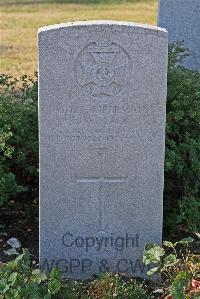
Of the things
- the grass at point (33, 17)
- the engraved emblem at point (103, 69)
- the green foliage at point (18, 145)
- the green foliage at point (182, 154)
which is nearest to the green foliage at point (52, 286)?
the green foliage at point (182, 154)

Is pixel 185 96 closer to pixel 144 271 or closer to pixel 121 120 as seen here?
pixel 121 120

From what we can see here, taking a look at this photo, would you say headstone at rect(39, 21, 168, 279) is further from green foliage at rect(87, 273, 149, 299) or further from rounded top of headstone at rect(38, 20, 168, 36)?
green foliage at rect(87, 273, 149, 299)

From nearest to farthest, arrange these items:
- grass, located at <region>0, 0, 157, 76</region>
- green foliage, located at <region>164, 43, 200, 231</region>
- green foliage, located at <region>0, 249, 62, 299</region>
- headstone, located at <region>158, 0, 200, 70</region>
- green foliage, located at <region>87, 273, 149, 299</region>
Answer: green foliage, located at <region>0, 249, 62, 299</region> → green foliage, located at <region>87, 273, 149, 299</region> → green foliage, located at <region>164, 43, 200, 231</region> → headstone, located at <region>158, 0, 200, 70</region> → grass, located at <region>0, 0, 157, 76</region>

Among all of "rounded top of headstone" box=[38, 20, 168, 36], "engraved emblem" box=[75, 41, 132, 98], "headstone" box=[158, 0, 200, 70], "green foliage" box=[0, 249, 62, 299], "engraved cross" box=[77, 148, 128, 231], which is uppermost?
"headstone" box=[158, 0, 200, 70]

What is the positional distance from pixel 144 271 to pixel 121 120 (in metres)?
0.95

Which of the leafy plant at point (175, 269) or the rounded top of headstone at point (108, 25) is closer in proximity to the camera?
the leafy plant at point (175, 269)

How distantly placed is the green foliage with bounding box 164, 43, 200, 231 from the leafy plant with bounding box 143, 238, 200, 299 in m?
0.35

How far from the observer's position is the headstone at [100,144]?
4527mm

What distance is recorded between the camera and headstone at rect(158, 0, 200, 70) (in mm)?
8219

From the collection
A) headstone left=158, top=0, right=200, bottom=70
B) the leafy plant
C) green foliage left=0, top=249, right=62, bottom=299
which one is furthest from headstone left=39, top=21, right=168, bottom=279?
headstone left=158, top=0, right=200, bottom=70

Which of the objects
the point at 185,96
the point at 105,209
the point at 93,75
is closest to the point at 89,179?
the point at 105,209

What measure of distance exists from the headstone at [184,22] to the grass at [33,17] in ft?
12.0

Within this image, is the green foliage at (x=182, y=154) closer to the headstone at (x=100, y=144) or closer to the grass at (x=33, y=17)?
the headstone at (x=100, y=144)

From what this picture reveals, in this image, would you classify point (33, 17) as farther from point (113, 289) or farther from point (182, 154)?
point (113, 289)
